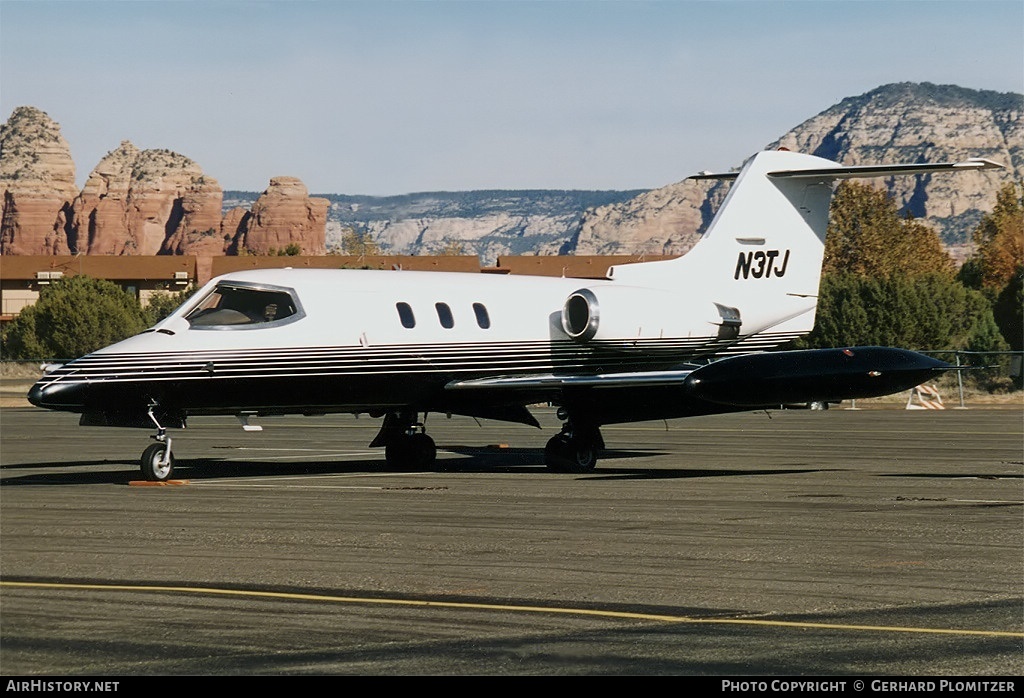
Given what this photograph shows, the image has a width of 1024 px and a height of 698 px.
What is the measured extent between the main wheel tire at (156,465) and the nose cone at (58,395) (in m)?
1.18

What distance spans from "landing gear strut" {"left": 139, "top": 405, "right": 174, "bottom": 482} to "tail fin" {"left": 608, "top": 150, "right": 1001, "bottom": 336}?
8.87 m

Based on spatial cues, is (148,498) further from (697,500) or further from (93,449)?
(93,449)

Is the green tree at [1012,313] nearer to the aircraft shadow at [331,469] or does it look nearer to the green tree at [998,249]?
the green tree at [998,249]

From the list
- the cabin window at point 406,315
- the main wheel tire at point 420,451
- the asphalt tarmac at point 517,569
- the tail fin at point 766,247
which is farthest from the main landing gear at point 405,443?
the tail fin at point 766,247

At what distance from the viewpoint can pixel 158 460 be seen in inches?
747

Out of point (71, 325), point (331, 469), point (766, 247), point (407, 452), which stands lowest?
point (71, 325)

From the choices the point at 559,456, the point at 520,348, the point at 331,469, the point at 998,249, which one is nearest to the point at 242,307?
the point at 331,469

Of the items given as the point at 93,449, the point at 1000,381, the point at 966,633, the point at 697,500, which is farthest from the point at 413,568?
the point at 1000,381

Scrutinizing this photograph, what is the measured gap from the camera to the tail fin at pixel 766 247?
24.7 m

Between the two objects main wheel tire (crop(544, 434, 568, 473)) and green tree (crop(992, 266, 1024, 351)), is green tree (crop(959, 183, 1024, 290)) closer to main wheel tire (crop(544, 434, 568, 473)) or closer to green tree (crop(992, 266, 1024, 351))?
green tree (crop(992, 266, 1024, 351))

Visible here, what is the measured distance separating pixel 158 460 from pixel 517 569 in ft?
28.9

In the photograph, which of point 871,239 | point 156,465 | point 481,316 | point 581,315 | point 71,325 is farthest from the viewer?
point 871,239

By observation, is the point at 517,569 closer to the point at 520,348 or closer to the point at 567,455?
the point at 567,455

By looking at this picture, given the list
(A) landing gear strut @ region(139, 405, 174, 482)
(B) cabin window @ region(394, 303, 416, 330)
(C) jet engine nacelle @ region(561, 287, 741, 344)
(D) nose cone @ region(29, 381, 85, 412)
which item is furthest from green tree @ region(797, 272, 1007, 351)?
(D) nose cone @ region(29, 381, 85, 412)
